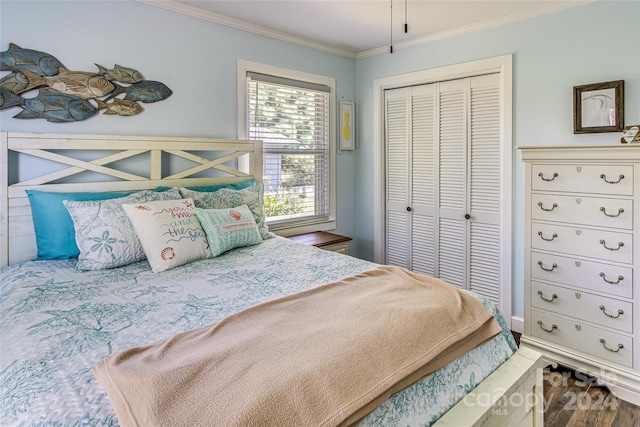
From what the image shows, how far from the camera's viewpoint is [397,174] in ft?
12.3

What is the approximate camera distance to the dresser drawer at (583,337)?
7.07 ft

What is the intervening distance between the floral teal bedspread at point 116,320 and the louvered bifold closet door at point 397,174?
173 centimetres

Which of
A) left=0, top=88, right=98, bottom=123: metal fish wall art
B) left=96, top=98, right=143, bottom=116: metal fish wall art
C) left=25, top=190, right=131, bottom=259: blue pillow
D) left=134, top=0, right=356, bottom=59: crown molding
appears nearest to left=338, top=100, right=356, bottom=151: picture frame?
left=134, top=0, right=356, bottom=59: crown molding

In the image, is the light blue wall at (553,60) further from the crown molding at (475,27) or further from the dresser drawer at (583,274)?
the dresser drawer at (583,274)

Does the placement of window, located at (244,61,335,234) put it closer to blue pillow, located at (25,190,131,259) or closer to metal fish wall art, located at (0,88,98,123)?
metal fish wall art, located at (0,88,98,123)

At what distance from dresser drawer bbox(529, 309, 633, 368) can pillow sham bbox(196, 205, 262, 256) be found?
1.92 m

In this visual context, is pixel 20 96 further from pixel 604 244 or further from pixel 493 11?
pixel 604 244

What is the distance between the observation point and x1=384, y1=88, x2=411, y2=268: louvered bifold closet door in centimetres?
365

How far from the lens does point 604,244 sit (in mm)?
2174

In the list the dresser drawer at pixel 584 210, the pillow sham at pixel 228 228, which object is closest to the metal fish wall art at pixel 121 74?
the pillow sham at pixel 228 228

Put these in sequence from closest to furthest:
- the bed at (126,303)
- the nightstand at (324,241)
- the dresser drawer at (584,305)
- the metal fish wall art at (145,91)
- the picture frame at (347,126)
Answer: the bed at (126,303) < the dresser drawer at (584,305) < the metal fish wall art at (145,91) < the nightstand at (324,241) < the picture frame at (347,126)

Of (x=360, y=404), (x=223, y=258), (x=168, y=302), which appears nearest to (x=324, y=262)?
(x=223, y=258)

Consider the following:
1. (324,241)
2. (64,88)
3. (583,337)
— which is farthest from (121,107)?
(583,337)

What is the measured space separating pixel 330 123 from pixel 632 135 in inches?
92.4
